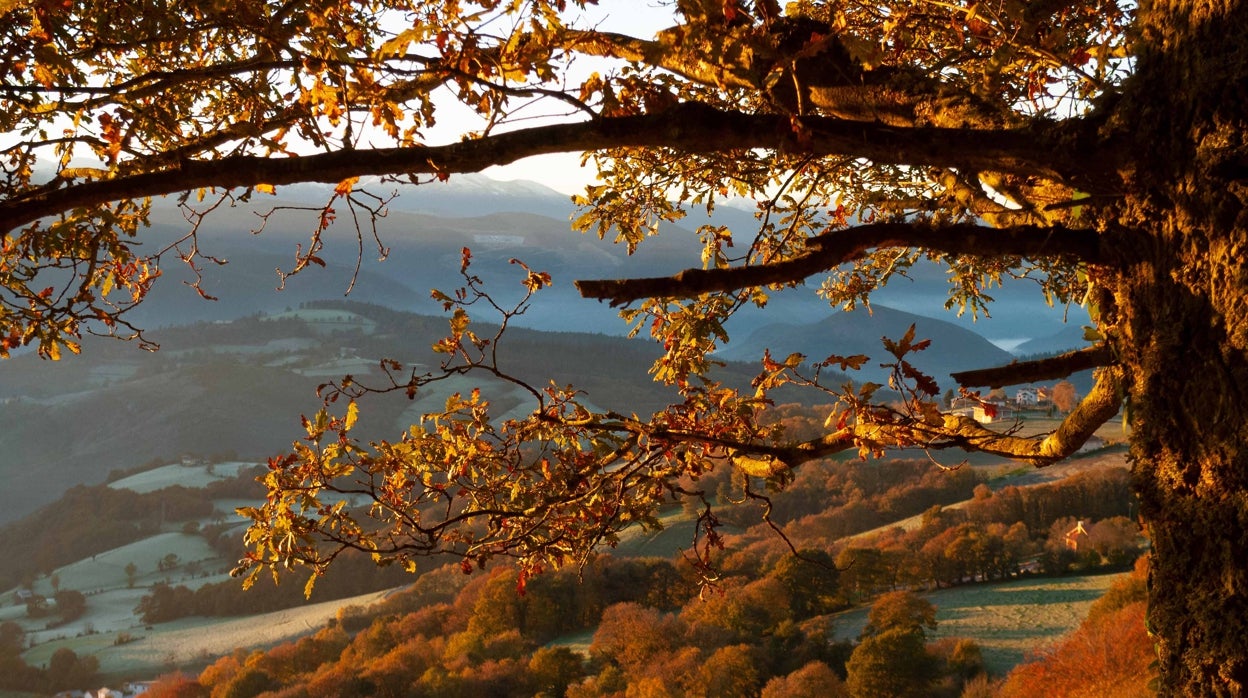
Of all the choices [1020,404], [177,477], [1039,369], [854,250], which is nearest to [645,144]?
[854,250]

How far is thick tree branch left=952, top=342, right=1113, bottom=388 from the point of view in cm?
250

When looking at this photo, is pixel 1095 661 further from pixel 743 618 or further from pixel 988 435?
pixel 988 435

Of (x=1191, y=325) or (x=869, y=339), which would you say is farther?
(x=869, y=339)

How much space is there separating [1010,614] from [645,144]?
516 inches

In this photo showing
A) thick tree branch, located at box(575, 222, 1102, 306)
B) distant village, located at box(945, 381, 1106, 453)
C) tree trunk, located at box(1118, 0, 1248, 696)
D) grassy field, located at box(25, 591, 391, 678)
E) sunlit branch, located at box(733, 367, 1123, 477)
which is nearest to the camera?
tree trunk, located at box(1118, 0, 1248, 696)

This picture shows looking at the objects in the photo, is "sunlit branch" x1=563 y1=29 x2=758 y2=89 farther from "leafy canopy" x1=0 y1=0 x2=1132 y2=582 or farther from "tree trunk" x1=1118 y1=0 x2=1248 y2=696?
"tree trunk" x1=1118 y1=0 x2=1248 y2=696

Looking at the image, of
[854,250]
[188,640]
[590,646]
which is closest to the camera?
[854,250]

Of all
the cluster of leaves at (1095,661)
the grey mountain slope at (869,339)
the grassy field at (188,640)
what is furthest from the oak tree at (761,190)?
the grey mountain slope at (869,339)

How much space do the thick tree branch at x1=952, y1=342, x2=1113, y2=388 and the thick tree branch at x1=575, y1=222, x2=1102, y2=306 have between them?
0.34 m

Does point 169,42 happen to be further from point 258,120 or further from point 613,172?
point 613,172

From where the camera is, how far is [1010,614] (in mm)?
12938

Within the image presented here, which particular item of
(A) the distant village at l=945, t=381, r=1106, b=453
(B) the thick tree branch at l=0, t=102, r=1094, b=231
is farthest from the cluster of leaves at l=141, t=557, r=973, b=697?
(B) the thick tree branch at l=0, t=102, r=1094, b=231

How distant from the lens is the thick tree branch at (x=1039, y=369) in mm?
2496

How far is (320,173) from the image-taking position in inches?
91.4
